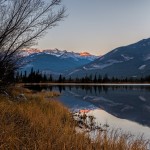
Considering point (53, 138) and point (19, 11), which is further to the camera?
point (19, 11)

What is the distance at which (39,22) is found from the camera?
14.8 metres

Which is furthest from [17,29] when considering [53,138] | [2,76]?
[53,138]

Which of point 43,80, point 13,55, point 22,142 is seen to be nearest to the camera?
point 22,142

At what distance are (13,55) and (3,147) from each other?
672 centimetres

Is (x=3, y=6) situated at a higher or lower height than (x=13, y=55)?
higher

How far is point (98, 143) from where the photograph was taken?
10.8m

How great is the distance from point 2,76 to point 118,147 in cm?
680

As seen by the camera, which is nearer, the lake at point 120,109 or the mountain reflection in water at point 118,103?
the lake at point 120,109

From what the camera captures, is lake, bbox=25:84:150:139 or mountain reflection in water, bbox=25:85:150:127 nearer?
lake, bbox=25:84:150:139

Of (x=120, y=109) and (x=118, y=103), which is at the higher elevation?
(x=118, y=103)

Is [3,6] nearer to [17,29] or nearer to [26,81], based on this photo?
[17,29]

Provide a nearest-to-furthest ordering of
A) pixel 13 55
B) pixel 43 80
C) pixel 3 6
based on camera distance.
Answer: pixel 3 6 → pixel 13 55 → pixel 43 80

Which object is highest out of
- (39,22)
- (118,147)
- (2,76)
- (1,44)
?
(39,22)

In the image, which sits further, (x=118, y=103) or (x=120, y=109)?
(x=118, y=103)
